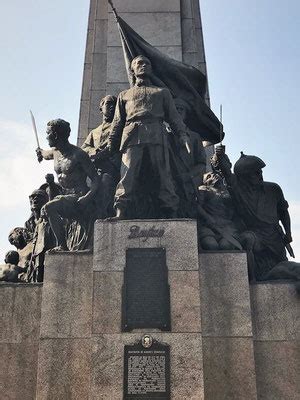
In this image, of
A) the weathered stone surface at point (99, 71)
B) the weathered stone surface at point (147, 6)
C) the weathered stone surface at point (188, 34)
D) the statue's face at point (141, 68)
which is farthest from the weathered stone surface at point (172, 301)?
the weathered stone surface at point (147, 6)

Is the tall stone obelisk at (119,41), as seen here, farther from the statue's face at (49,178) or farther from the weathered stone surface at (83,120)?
the statue's face at (49,178)

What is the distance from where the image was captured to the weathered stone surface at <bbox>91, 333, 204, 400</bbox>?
720 cm

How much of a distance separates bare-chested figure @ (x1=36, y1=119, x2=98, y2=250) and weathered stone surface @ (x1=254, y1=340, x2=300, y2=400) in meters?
3.68

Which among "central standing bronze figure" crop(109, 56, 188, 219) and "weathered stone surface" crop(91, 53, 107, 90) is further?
"weathered stone surface" crop(91, 53, 107, 90)

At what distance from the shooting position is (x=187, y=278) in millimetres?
7910

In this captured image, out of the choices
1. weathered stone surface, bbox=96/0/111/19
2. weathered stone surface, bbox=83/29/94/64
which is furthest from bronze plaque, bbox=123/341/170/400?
weathered stone surface, bbox=96/0/111/19

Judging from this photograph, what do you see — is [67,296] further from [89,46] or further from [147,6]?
[147,6]

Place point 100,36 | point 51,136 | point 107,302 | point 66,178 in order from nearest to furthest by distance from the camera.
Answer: point 107,302, point 66,178, point 51,136, point 100,36

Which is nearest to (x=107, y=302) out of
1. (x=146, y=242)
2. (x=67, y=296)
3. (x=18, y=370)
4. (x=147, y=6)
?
(x=67, y=296)

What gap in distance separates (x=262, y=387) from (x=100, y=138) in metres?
5.84

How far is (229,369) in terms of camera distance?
7676 millimetres

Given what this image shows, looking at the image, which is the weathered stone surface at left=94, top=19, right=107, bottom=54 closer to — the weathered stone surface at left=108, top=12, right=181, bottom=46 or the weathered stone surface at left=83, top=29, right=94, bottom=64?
the weathered stone surface at left=108, top=12, right=181, bottom=46

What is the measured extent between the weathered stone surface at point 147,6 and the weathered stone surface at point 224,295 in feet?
28.1

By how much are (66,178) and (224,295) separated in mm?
3573
